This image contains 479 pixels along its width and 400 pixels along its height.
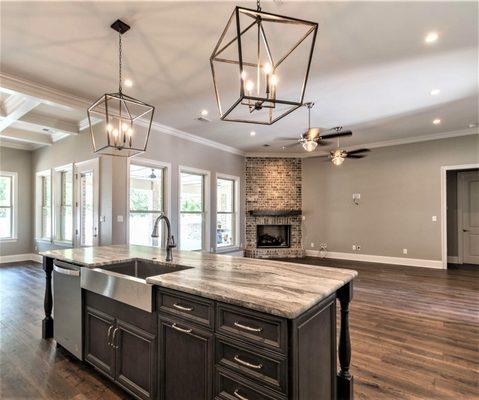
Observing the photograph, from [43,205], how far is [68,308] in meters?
5.94

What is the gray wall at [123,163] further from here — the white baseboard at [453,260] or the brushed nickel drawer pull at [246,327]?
the white baseboard at [453,260]

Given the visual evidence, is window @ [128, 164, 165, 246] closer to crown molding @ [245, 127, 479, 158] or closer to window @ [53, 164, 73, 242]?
window @ [53, 164, 73, 242]

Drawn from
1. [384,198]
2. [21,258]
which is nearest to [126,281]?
[384,198]

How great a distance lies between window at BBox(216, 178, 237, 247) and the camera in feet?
24.7

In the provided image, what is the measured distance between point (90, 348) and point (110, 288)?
28.3 inches

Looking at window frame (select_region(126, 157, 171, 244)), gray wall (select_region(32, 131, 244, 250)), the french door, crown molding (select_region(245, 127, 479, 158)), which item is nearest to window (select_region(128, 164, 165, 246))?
window frame (select_region(126, 157, 171, 244))

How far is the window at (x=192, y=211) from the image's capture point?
644 cm

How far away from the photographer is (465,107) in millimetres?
4781

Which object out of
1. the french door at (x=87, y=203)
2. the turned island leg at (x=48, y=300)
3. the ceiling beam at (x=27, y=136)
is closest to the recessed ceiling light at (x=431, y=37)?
the turned island leg at (x=48, y=300)

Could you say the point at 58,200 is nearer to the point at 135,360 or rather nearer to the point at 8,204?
the point at 8,204

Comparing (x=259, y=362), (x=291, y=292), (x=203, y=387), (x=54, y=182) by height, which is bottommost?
(x=203, y=387)

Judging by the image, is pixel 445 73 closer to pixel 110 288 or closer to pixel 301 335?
pixel 301 335

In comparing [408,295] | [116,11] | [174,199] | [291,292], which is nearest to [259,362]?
[291,292]

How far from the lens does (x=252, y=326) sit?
1.34m
